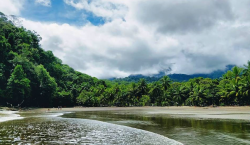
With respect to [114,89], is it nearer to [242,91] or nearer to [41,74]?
[41,74]

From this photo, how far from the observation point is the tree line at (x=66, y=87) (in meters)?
69.8

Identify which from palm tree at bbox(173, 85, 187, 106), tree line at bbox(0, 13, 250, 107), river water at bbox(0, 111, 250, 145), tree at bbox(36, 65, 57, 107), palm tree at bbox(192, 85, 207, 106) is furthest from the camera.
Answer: palm tree at bbox(173, 85, 187, 106)

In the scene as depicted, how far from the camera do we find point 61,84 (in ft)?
372

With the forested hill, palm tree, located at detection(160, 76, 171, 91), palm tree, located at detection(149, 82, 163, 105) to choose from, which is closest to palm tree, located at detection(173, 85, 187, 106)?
palm tree, located at detection(160, 76, 171, 91)

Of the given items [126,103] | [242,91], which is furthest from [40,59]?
[242,91]

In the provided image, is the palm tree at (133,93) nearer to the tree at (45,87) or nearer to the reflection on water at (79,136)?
the tree at (45,87)

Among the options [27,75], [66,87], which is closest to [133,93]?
[66,87]

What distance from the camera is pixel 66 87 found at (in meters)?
118

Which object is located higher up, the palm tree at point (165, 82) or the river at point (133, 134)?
the palm tree at point (165, 82)

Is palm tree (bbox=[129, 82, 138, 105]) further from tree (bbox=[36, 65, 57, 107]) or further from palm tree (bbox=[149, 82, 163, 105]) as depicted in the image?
tree (bbox=[36, 65, 57, 107])

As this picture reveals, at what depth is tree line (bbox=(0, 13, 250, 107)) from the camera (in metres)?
69.8

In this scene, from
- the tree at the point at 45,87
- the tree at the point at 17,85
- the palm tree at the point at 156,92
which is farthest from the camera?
the palm tree at the point at 156,92

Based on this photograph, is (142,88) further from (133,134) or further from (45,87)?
(133,134)

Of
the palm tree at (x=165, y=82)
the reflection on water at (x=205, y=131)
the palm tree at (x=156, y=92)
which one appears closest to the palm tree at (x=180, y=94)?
the palm tree at (x=165, y=82)
